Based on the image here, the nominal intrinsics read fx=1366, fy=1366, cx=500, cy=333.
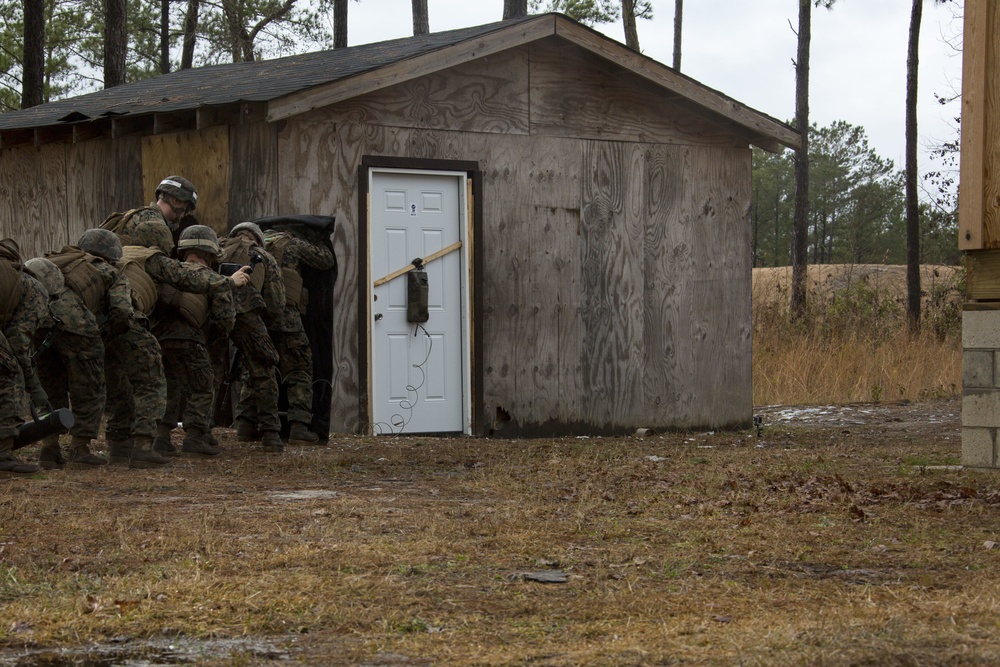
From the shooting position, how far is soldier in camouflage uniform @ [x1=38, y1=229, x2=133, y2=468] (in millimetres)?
8773

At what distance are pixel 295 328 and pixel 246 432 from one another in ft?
3.47

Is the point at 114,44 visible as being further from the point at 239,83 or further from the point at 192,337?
the point at 192,337

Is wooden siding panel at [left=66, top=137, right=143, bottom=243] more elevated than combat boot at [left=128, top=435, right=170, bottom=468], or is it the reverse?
wooden siding panel at [left=66, top=137, right=143, bottom=243]

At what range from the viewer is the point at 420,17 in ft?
93.2

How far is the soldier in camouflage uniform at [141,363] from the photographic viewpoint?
9.20 meters

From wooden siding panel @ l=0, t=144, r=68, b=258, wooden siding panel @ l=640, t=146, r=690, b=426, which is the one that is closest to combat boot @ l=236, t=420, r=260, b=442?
wooden siding panel @ l=0, t=144, r=68, b=258

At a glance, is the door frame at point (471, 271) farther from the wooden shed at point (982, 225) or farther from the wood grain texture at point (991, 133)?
the wood grain texture at point (991, 133)

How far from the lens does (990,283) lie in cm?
884

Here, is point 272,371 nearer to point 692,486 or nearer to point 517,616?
point 692,486

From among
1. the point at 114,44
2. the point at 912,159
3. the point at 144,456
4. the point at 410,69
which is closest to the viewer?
the point at 144,456

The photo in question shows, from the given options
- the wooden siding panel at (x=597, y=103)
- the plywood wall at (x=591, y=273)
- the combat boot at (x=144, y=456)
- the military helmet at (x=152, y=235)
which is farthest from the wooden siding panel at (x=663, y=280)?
the combat boot at (x=144, y=456)

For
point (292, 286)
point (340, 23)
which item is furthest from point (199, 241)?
point (340, 23)

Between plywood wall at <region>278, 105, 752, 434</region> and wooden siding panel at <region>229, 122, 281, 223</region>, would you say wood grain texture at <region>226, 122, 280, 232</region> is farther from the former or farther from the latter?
plywood wall at <region>278, 105, 752, 434</region>

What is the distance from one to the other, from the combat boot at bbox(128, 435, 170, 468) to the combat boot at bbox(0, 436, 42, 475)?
0.84m
